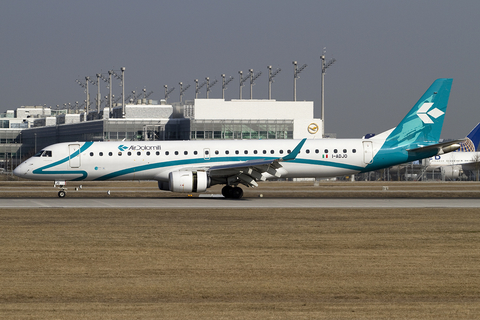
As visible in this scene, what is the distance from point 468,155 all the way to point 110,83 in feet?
216

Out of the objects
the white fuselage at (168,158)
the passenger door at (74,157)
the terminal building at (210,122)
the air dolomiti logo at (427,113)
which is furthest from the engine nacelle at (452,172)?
the passenger door at (74,157)

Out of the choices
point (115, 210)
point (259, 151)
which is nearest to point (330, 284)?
point (115, 210)

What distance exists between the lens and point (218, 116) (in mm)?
94875

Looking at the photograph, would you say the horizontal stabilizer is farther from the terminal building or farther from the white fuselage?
the terminal building

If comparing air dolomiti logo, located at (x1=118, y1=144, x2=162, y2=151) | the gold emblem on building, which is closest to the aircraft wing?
air dolomiti logo, located at (x1=118, y1=144, x2=162, y2=151)

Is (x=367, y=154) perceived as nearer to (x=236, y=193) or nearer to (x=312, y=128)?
(x=236, y=193)

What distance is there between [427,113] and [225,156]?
41.6ft

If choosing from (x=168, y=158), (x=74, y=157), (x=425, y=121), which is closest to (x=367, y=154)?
(x=425, y=121)

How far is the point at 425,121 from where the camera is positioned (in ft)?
124

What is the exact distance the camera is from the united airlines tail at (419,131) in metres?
37.0

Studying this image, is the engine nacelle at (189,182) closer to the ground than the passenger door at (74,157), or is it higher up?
closer to the ground

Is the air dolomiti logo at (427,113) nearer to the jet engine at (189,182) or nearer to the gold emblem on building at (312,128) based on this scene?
the jet engine at (189,182)

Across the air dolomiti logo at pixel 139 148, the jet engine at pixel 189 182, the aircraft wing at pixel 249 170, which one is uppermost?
the air dolomiti logo at pixel 139 148

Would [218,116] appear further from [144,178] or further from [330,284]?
[330,284]
